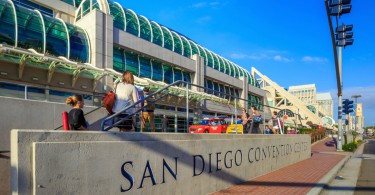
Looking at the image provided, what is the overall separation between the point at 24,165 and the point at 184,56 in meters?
27.1

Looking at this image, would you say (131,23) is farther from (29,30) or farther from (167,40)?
(29,30)

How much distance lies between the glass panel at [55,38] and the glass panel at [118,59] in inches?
167

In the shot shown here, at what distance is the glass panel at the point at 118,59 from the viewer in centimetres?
2194

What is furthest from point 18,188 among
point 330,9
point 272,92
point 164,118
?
point 272,92

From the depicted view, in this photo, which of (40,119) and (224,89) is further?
(224,89)

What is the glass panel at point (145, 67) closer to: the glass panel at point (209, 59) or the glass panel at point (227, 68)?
the glass panel at point (209, 59)

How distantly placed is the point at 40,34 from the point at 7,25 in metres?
1.95

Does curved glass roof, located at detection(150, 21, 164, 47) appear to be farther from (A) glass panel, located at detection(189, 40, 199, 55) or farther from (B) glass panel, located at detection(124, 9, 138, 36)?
(A) glass panel, located at detection(189, 40, 199, 55)

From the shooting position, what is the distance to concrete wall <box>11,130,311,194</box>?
118 inches

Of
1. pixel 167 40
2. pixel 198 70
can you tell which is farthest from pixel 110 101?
pixel 198 70

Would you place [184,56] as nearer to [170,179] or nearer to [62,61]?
[62,61]

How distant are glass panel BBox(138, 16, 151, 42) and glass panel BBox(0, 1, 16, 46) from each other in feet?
36.0

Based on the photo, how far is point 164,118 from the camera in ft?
20.2

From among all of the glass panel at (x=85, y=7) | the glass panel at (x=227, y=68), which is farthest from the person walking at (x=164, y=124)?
the glass panel at (x=227, y=68)
